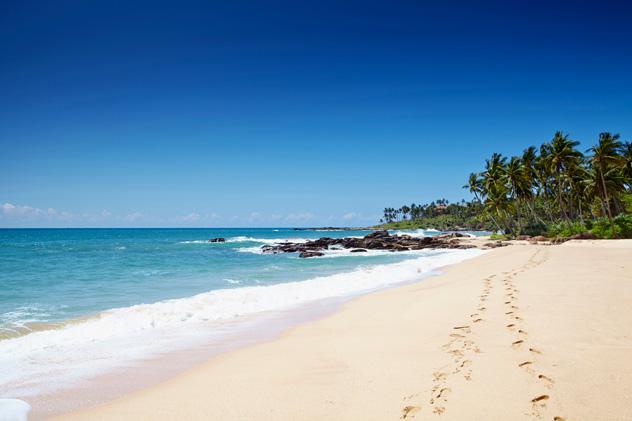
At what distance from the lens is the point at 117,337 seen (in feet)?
25.8

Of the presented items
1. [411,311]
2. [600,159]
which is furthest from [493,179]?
[411,311]

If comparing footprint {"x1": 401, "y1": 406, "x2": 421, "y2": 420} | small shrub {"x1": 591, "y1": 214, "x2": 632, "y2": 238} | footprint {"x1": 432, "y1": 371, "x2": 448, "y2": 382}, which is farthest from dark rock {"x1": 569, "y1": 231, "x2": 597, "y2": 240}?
footprint {"x1": 401, "y1": 406, "x2": 421, "y2": 420}

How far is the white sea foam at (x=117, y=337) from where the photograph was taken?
18.4 feet

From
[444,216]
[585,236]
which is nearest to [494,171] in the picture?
[585,236]

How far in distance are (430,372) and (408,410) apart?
40.4 inches

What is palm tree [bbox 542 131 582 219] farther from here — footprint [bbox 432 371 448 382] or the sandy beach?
footprint [bbox 432 371 448 382]

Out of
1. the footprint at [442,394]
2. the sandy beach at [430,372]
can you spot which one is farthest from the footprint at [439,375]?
the footprint at [442,394]

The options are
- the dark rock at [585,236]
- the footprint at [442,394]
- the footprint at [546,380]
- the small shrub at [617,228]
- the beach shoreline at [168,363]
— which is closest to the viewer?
the footprint at [442,394]

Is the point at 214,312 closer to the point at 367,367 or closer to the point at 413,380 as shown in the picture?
the point at 367,367

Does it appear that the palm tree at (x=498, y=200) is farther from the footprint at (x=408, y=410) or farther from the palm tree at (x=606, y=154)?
the footprint at (x=408, y=410)

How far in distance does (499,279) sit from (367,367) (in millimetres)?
9481

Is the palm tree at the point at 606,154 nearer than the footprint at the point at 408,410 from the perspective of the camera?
No

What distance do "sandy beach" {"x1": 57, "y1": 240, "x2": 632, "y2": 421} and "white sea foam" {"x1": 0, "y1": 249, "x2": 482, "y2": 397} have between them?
5.47 ft

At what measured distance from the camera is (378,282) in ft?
52.6
